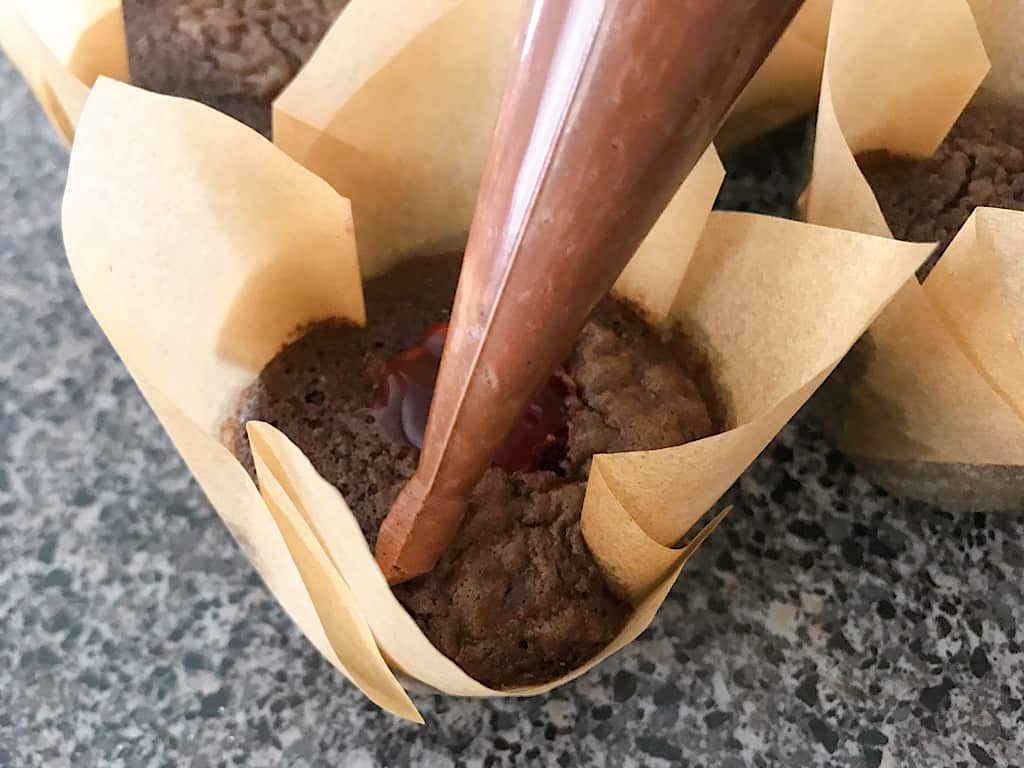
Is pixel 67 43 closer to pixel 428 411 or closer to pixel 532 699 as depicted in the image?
pixel 428 411

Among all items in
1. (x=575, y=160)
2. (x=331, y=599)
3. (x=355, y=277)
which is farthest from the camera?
(x=355, y=277)

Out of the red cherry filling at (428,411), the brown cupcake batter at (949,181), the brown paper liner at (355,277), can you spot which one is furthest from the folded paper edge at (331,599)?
the brown cupcake batter at (949,181)

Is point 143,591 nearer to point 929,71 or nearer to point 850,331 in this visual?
point 850,331

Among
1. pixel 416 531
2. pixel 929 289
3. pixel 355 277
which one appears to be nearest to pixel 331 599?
pixel 416 531

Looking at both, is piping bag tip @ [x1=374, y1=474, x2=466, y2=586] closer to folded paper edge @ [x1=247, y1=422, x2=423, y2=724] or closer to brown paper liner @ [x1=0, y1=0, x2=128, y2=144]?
folded paper edge @ [x1=247, y1=422, x2=423, y2=724]

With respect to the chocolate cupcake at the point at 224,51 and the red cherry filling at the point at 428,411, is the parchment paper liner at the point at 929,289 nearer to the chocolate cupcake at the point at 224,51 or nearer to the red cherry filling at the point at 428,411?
the red cherry filling at the point at 428,411

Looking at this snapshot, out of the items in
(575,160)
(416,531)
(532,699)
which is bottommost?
(532,699)
